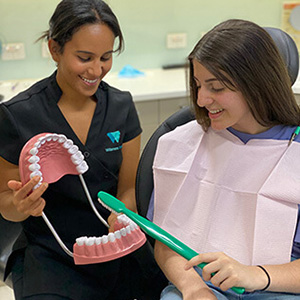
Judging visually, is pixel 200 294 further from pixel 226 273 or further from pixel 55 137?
pixel 55 137

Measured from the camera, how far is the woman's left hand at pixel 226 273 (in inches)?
36.2

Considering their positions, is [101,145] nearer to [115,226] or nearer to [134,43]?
[115,226]

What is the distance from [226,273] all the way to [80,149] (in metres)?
0.61

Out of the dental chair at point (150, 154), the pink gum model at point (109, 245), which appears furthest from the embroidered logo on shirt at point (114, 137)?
the pink gum model at point (109, 245)

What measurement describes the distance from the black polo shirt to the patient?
8.8 inches

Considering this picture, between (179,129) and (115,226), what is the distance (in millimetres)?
368

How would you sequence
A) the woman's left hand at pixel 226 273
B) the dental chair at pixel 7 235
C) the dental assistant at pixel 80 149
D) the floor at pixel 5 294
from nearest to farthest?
1. the woman's left hand at pixel 226 273
2. the dental assistant at pixel 80 149
3. the dental chair at pixel 7 235
4. the floor at pixel 5 294

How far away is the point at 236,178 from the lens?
115 centimetres

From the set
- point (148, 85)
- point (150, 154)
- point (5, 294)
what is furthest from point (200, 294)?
point (148, 85)

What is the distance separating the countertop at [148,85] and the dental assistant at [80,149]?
36.8 inches

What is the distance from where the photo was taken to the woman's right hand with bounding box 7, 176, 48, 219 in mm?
1006

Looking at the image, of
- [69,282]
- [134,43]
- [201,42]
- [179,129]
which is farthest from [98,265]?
[134,43]

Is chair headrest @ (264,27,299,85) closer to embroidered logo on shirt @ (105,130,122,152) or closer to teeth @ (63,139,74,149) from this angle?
embroidered logo on shirt @ (105,130,122,152)

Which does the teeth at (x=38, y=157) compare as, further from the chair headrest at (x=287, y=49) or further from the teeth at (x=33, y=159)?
the chair headrest at (x=287, y=49)
